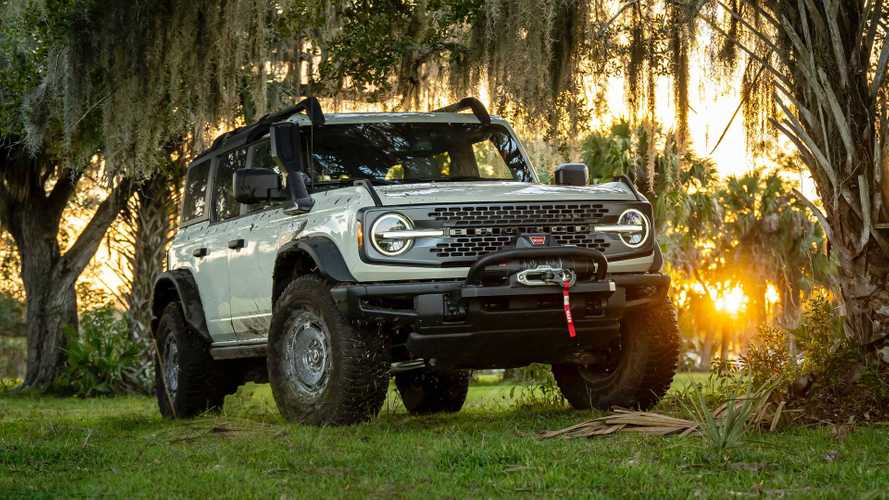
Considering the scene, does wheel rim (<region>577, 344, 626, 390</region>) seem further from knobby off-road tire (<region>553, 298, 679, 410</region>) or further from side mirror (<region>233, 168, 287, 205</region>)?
side mirror (<region>233, 168, 287, 205</region>)

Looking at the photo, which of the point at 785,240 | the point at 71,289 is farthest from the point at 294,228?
the point at 785,240

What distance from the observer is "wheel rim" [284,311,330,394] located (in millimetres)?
7570

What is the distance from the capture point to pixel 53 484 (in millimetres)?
5711

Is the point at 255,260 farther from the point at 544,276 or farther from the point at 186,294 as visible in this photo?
the point at 544,276

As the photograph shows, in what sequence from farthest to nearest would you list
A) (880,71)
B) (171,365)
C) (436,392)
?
1. (171,365)
2. (436,392)
3. (880,71)

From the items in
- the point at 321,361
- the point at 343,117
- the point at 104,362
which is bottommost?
the point at 104,362

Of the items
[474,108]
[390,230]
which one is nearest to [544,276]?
[390,230]

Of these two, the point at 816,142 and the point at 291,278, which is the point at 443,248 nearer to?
the point at 291,278

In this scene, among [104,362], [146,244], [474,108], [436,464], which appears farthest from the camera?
[146,244]

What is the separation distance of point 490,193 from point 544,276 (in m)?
0.66

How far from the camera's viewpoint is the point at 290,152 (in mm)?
8148

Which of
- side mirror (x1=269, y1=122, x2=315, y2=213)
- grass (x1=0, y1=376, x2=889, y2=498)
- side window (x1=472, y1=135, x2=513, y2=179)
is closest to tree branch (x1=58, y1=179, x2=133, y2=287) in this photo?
side window (x1=472, y1=135, x2=513, y2=179)

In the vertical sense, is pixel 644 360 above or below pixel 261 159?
below

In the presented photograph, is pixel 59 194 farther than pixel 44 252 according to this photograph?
Yes
